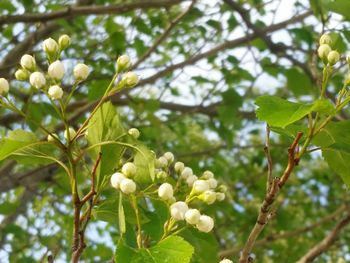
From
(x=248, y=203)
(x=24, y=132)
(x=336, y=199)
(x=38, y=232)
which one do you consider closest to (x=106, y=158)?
(x=24, y=132)

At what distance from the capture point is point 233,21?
3666 millimetres

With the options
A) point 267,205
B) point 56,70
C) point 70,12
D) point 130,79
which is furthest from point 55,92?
point 70,12

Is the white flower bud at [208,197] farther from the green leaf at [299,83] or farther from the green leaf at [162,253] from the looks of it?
the green leaf at [299,83]

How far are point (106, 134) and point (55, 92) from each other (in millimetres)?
143

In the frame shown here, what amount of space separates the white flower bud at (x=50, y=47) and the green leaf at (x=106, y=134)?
0.55 feet

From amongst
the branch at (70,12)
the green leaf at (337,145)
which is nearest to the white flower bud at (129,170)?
the green leaf at (337,145)

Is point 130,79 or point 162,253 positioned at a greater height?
point 130,79

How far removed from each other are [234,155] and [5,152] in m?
3.94

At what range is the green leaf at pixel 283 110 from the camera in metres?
1.03

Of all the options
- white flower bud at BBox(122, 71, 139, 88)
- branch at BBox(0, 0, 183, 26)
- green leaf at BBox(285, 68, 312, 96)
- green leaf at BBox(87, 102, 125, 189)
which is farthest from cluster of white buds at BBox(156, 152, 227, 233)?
green leaf at BBox(285, 68, 312, 96)

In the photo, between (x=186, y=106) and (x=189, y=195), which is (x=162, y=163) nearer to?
(x=189, y=195)

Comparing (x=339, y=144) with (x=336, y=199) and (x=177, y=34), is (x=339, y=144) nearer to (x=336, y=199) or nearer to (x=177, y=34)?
(x=177, y=34)

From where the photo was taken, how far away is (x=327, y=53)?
123 cm

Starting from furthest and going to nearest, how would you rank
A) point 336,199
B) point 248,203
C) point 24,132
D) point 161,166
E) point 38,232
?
point 336,199 < point 248,203 < point 38,232 < point 161,166 < point 24,132
